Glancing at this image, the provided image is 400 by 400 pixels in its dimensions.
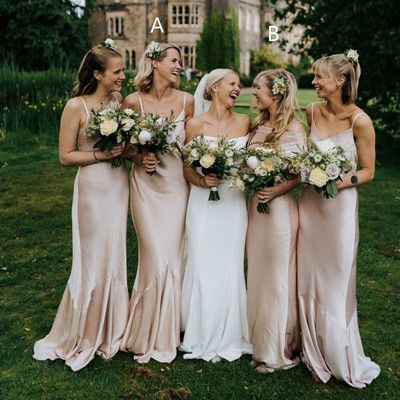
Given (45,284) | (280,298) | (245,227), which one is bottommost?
(45,284)

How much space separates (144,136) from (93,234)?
1034 millimetres

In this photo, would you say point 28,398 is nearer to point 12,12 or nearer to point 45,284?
point 45,284

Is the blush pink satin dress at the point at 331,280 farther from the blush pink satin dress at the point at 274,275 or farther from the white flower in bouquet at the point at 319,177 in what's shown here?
the white flower in bouquet at the point at 319,177

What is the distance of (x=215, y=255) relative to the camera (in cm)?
516

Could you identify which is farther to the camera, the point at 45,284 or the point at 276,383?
the point at 45,284

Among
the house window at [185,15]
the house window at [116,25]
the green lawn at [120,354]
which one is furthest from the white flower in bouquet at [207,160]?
the house window at [116,25]

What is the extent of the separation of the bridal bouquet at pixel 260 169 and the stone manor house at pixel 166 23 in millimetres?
48498

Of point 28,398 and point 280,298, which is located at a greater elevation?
point 280,298

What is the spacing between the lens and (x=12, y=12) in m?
33.5

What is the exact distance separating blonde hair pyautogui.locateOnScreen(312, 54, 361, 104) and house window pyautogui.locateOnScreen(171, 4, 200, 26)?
166ft

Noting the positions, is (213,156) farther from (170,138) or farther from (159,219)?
(159,219)

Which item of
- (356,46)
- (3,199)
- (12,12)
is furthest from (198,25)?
(3,199)

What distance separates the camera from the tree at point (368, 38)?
1255cm

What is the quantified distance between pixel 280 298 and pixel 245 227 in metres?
0.69
